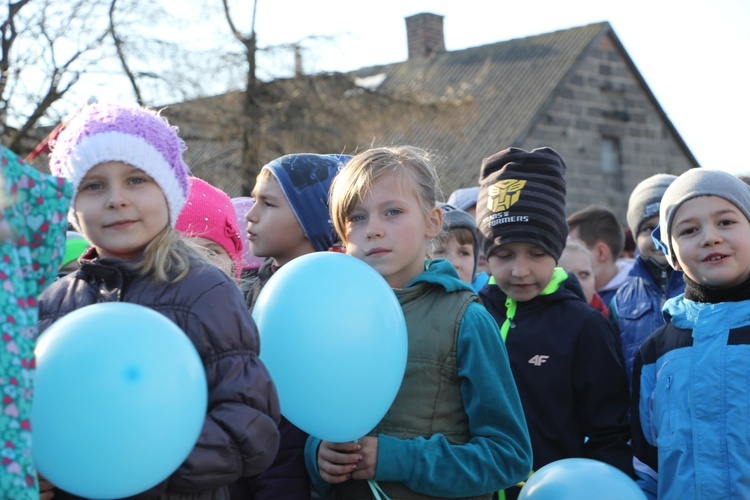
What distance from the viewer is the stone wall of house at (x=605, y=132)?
2617 centimetres

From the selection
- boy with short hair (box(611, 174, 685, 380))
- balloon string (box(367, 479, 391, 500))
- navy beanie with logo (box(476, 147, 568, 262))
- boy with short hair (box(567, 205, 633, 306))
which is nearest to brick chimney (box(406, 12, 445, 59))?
boy with short hair (box(567, 205, 633, 306))

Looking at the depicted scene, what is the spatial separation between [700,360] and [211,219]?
6.59ft

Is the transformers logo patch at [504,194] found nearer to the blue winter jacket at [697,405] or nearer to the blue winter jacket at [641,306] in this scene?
the blue winter jacket at [697,405]

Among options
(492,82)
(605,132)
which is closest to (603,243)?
(605,132)

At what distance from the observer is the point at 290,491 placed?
131 inches

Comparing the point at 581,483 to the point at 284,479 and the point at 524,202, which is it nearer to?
the point at 284,479

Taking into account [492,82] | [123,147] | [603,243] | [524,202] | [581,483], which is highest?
[492,82]

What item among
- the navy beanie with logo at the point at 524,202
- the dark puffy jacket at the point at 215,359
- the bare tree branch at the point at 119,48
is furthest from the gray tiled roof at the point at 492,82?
the dark puffy jacket at the point at 215,359

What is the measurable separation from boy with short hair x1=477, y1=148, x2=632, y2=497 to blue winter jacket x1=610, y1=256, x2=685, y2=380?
773mm

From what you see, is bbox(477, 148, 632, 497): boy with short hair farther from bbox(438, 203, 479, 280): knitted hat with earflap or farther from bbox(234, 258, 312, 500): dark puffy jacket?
bbox(234, 258, 312, 500): dark puffy jacket

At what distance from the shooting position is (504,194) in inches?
169

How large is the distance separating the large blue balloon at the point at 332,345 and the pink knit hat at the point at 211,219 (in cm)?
121

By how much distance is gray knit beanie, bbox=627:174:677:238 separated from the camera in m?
5.52

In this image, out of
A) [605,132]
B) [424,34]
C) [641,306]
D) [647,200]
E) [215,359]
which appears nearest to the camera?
[215,359]
